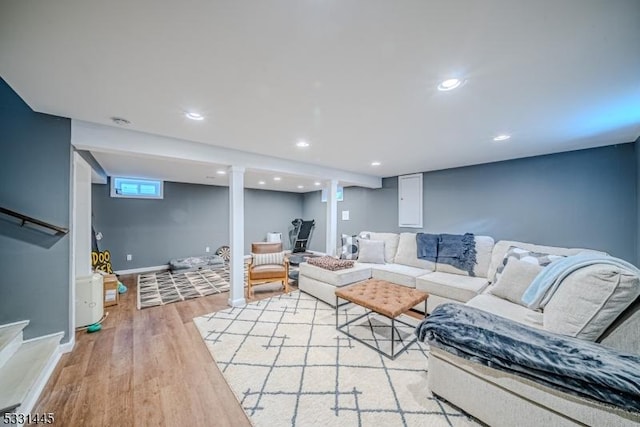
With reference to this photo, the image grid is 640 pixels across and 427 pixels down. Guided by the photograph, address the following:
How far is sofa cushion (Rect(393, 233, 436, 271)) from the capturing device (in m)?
3.69

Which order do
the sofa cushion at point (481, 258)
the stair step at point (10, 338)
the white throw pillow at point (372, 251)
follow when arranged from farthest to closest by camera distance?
the white throw pillow at point (372, 251)
the sofa cushion at point (481, 258)
the stair step at point (10, 338)

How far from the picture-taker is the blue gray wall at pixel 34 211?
1.96 metres

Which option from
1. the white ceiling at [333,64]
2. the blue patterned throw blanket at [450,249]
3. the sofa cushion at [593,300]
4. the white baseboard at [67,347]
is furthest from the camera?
the blue patterned throw blanket at [450,249]

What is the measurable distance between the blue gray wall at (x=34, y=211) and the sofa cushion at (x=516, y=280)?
4.38 m

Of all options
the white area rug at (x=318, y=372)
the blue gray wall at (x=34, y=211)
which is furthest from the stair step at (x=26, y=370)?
the white area rug at (x=318, y=372)

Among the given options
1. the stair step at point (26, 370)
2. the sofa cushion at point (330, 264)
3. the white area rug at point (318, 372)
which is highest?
the sofa cushion at point (330, 264)

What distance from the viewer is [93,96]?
178cm

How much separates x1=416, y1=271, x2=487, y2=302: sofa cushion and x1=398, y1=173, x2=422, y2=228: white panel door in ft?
5.70

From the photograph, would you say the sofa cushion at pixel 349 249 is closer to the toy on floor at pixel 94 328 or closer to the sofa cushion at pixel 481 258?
the sofa cushion at pixel 481 258

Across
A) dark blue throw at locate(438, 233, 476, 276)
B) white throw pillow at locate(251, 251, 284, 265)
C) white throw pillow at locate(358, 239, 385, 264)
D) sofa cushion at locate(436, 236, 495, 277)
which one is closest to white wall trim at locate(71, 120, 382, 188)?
white throw pillow at locate(251, 251, 284, 265)

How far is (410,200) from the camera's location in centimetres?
491

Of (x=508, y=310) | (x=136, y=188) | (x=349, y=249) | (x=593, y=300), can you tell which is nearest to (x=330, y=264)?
(x=349, y=249)

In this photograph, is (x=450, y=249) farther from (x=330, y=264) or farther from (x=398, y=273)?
(x=330, y=264)

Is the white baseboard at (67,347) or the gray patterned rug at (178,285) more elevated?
the white baseboard at (67,347)
